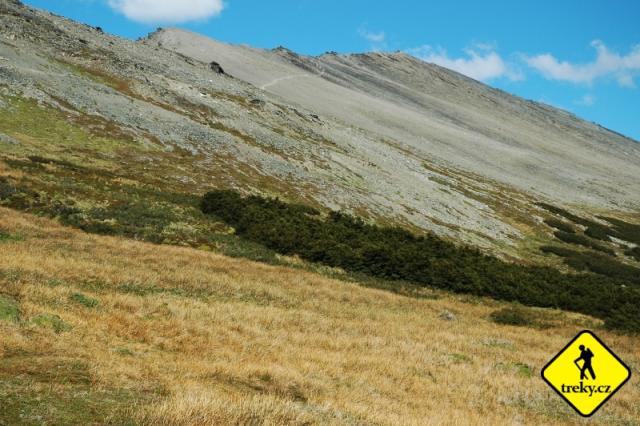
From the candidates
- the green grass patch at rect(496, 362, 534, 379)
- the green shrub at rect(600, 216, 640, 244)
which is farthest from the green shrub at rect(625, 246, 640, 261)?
the green grass patch at rect(496, 362, 534, 379)

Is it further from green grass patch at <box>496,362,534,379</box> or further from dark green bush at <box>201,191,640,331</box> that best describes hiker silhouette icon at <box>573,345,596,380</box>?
dark green bush at <box>201,191,640,331</box>

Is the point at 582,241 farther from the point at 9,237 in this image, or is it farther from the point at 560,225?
the point at 9,237

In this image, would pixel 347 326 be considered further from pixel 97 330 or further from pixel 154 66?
pixel 154 66

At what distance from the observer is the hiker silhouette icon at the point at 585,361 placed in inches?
312

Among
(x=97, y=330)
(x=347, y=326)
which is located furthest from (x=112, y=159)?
(x=97, y=330)

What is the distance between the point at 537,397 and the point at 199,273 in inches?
Answer: 637

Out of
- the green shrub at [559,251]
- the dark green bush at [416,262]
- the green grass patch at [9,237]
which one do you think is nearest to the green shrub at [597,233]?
the green shrub at [559,251]

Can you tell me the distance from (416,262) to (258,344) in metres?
21.2

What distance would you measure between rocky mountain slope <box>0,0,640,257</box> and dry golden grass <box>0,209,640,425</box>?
22666 mm

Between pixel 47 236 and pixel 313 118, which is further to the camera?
pixel 313 118

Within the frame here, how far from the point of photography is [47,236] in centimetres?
2766

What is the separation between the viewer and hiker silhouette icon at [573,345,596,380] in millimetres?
7930

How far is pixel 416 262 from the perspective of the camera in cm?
3594

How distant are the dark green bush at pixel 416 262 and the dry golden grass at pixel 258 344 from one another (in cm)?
435
